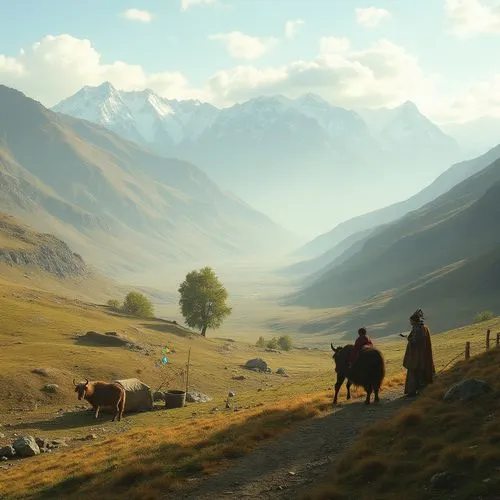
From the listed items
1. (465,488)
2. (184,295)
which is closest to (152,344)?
(184,295)

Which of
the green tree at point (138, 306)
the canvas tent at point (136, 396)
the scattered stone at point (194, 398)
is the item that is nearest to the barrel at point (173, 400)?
the canvas tent at point (136, 396)

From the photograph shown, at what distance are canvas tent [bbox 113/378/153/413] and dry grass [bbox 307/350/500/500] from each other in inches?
962

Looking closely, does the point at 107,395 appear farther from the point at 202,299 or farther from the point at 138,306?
the point at 138,306

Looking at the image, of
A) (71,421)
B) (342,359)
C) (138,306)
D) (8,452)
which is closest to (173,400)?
(71,421)

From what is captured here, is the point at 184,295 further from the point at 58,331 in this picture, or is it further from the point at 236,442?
the point at 236,442

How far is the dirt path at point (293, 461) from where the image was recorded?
55.5 ft

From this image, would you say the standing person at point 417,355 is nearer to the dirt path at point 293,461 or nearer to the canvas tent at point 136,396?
the dirt path at point 293,461

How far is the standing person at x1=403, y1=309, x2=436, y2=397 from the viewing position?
25469 mm

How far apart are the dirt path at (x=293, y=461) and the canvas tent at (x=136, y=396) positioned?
2011cm

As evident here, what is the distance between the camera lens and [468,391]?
21375mm

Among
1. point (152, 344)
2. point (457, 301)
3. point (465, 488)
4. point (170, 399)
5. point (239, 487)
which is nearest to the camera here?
point (465, 488)

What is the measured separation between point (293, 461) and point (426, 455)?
507cm

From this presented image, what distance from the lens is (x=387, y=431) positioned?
1925 centimetres

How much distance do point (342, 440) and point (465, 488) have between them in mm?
7468
